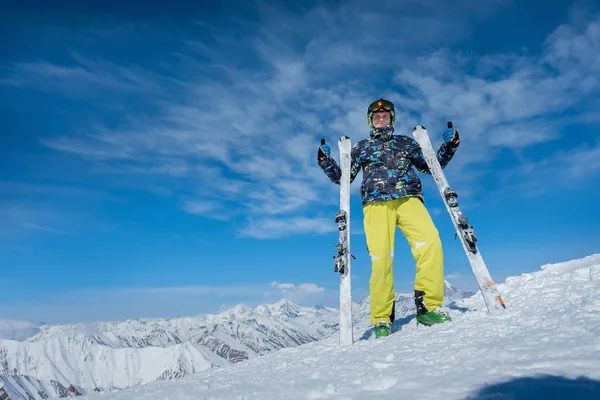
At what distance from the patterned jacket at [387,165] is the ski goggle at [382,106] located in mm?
551

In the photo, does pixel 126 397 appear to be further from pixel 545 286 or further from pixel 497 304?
pixel 545 286

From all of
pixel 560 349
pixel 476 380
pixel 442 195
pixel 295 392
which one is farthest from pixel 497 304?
pixel 295 392

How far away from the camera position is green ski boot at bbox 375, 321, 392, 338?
21.3 ft

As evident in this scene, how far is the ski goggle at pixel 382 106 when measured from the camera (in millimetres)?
8164

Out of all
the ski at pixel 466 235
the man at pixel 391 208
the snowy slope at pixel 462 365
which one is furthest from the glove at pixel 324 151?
the snowy slope at pixel 462 365

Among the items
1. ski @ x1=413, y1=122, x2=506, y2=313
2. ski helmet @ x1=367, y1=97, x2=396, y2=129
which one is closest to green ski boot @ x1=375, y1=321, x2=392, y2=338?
ski @ x1=413, y1=122, x2=506, y2=313

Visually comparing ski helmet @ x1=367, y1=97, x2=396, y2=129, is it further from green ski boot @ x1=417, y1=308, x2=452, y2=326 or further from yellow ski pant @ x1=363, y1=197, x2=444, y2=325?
green ski boot @ x1=417, y1=308, x2=452, y2=326

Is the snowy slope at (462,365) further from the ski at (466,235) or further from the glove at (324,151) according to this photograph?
the glove at (324,151)

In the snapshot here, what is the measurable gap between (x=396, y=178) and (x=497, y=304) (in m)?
2.74

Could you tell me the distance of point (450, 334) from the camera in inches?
197

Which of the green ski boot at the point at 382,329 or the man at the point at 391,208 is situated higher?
the man at the point at 391,208

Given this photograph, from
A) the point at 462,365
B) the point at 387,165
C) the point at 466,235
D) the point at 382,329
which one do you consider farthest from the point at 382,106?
the point at 462,365

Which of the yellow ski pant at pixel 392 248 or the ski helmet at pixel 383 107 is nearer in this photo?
the yellow ski pant at pixel 392 248

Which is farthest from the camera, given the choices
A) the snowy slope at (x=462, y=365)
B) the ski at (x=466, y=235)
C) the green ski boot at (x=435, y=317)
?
the green ski boot at (x=435, y=317)
